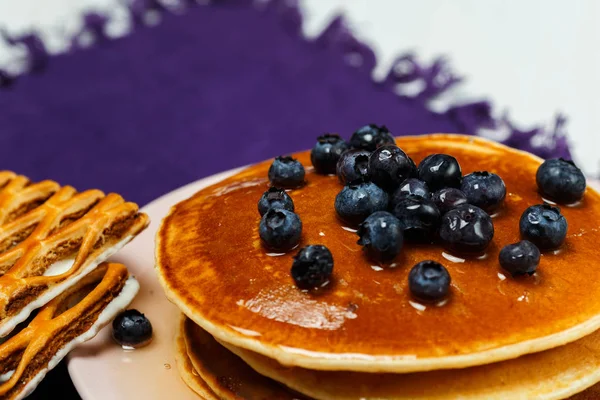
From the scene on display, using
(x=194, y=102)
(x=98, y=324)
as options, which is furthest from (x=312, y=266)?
(x=194, y=102)

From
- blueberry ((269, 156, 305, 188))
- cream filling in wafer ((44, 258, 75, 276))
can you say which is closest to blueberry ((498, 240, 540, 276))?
blueberry ((269, 156, 305, 188))

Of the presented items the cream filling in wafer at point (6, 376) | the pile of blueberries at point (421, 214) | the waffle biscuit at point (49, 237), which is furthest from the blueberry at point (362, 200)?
the cream filling in wafer at point (6, 376)

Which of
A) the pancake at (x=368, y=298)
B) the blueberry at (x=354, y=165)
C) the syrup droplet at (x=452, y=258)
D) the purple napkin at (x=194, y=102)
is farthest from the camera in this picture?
the purple napkin at (x=194, y=102)

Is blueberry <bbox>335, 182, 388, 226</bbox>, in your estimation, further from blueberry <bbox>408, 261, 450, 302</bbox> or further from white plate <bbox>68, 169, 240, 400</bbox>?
white plate <bbox>68, 169, 240, 400</bbox>

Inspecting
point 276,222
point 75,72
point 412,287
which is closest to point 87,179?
point 75,72

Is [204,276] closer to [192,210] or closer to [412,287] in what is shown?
[192,210]

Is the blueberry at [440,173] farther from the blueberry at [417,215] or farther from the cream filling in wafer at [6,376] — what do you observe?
the cream filling in wafer at [6,376]
